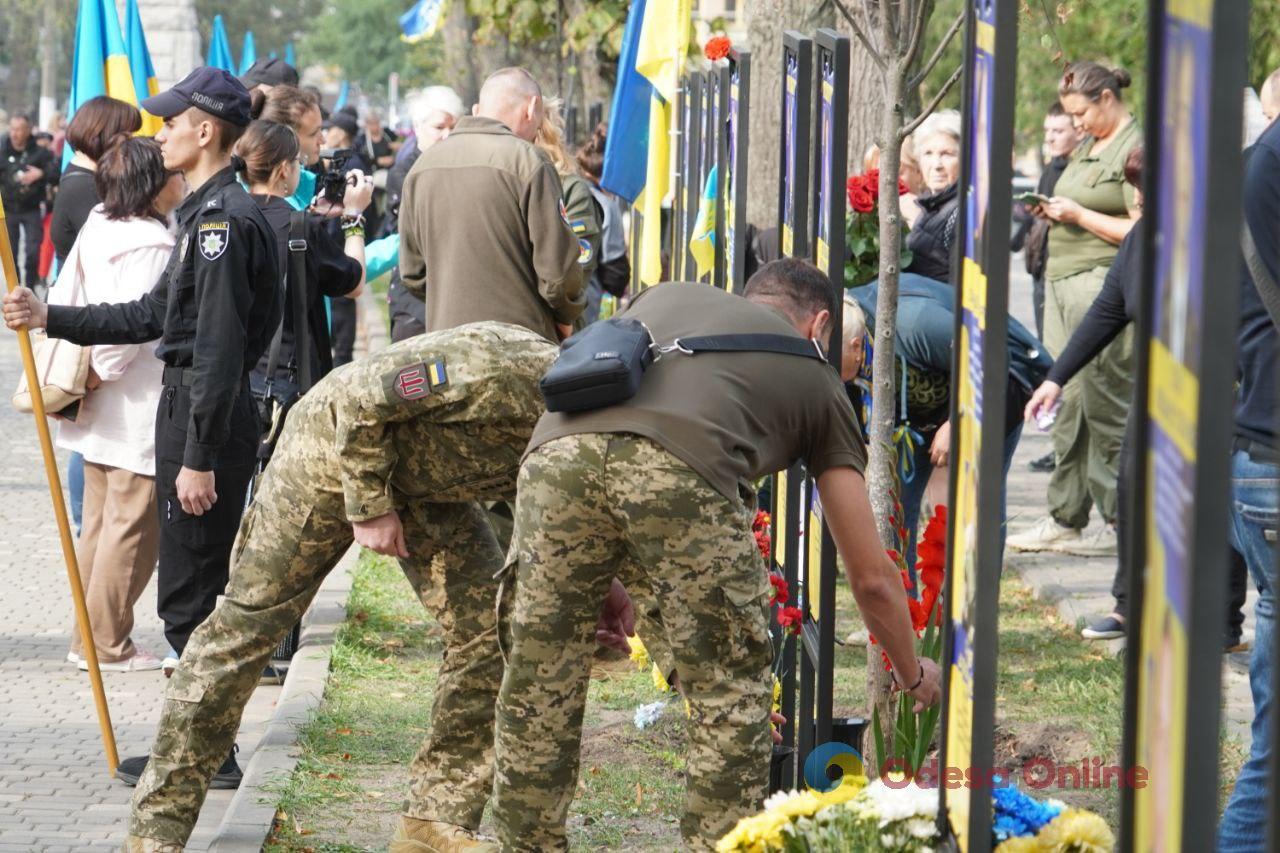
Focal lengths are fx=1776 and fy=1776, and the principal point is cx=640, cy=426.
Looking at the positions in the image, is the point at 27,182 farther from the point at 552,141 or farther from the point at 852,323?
the point at 852,323

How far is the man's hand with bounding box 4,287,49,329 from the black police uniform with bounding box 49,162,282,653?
0.05 meters

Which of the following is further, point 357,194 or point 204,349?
point 357,194

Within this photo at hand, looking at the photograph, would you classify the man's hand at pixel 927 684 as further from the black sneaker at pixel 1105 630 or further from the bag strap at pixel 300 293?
the black sneaker at pixel 1105 630

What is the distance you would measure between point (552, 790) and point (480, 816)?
0.90 meters

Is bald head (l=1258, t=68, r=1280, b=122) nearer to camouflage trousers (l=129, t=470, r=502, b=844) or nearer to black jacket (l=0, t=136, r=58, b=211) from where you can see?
camouflage trousers (l=129, t=470, r=502, b=844)

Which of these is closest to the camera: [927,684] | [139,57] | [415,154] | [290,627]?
[927,684]

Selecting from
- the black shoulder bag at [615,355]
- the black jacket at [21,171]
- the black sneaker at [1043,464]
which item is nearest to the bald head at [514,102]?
the black shoulder bag at [615,355]

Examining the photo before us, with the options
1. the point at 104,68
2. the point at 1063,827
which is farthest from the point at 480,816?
the point at 104,68

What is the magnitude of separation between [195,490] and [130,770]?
1005mm

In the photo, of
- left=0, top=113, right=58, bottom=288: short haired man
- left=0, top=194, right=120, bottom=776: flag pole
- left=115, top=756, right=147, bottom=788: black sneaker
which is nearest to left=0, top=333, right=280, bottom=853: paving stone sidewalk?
left=115, top=756, right=147, bottom=788: black sneaker

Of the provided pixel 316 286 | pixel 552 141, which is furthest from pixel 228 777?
pixel 552 141

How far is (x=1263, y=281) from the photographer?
3.85 meters

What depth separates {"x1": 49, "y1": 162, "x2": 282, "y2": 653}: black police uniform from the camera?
5.20 meters

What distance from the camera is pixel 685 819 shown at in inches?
154
